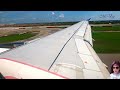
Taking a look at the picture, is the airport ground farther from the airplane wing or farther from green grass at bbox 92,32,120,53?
the airplane wing

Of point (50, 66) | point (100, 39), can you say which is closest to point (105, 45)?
point (100, 39)

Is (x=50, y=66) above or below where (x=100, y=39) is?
above

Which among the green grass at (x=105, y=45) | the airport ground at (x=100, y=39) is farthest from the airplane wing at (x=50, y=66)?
the green grass at (x=105, y=45)

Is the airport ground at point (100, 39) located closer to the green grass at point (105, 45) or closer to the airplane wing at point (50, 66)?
the green grass at point (105, 45)

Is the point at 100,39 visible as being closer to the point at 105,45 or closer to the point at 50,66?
the point at 105,45

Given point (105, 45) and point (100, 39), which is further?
point (100, 39)

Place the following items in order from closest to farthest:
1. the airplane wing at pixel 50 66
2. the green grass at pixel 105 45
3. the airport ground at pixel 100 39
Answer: the airplane wing at pixel 50 66 → the airport ground at pixel 100 39 → the green grass at pixel 105 45

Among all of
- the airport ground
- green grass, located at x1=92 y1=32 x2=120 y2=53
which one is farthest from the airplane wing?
green grass, located at x1=92 y1=32 x2=120 y2=53

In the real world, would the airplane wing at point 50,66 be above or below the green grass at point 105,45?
above

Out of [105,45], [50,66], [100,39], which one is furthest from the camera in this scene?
[100,39]

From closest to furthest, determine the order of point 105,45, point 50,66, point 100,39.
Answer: point 50,66, point 105,45, point 100,39
